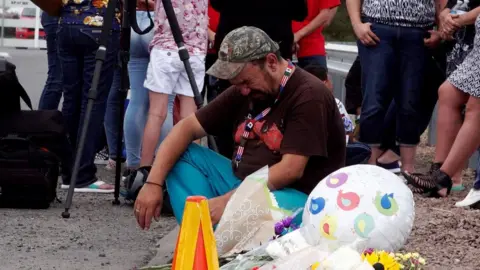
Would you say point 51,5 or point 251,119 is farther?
point 51,5

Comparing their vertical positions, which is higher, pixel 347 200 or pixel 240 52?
pixel 240 52

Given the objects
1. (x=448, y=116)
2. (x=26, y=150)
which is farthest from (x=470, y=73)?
(x=26, y=150)

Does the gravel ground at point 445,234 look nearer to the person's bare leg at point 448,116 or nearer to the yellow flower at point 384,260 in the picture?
the person's bare leg at point 448,116

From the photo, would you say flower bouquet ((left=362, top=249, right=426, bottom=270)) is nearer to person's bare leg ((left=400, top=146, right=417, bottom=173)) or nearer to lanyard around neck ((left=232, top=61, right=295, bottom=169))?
lanyard around neck ((left=232, top=61, right=295, bottom=169))

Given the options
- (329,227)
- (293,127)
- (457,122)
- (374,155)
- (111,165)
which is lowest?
(111,165)

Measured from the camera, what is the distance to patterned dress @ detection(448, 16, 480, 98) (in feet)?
22.7

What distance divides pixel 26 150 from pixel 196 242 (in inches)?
118

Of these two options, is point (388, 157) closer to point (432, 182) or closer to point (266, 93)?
point (432, 182)

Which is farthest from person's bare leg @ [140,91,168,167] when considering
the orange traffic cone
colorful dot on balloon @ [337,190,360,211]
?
the orange traffic cone

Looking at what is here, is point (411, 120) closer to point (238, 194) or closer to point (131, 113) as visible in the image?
point (131, 113)

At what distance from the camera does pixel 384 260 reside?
4496 millimetres

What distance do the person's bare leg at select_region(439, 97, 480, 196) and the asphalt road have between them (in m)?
1.65

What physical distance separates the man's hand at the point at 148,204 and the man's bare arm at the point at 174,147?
45 millimetres

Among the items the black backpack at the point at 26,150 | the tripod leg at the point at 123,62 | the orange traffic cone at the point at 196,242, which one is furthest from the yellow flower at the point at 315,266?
the tripod leg at the point at 123,62
